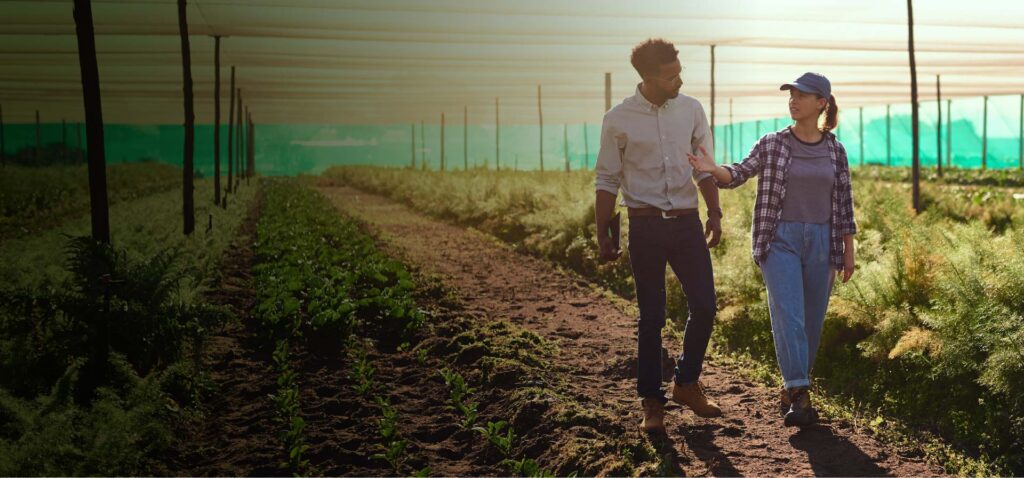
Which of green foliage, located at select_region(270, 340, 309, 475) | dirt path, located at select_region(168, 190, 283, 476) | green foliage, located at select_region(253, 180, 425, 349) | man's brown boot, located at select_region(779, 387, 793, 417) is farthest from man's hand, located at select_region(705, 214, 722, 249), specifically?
green foliage, located at select_region(253, 180, 425, 349)

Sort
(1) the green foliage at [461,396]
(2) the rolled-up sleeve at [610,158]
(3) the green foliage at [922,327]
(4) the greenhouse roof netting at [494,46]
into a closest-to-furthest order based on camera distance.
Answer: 1. (2) the rolled-up sleeve at [610,158]
2. (3) the green foliage at [922,327]
3. (1) the green foliage at [461,396]
4. (4) the greenhouse roof netting at [494,46]

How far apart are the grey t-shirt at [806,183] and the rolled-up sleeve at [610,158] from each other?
2.94ft

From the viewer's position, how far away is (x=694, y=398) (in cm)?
451

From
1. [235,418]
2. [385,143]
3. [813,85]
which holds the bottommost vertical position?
[235,418]

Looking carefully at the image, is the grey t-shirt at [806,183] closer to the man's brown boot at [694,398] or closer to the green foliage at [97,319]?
the man's brown boot at [694,398]

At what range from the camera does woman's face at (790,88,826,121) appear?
4.46m

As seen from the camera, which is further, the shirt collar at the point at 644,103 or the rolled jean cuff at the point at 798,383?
the rolled jean cuff at the point at 798,383

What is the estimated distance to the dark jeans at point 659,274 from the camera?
4211 mm

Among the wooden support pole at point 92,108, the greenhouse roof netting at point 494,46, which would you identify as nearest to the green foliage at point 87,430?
the wooden support pole at point 92,108

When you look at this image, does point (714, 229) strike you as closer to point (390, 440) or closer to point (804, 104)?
point (804, 104)

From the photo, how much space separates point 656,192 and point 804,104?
94 cm

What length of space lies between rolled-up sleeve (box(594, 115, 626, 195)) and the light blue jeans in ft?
2.95

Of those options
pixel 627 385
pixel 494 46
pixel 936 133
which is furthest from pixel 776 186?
pixel 936 133

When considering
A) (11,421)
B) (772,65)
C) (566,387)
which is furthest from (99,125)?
(772,65)
